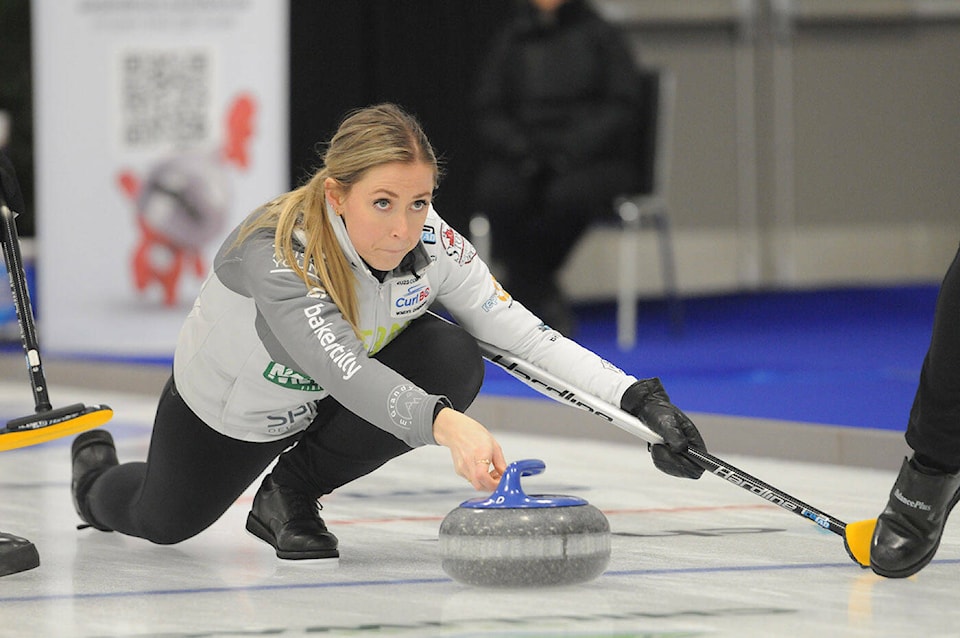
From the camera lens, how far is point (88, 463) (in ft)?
9.41

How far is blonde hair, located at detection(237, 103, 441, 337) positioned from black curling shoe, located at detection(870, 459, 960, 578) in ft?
2.55

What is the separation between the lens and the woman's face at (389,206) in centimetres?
221

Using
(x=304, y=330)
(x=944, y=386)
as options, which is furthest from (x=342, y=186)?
(x=944, y=386)

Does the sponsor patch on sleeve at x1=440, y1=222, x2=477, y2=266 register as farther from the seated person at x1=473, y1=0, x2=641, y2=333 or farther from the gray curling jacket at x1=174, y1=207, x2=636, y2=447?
the seated person at x1=473, y1=0, x2=641, y2=333

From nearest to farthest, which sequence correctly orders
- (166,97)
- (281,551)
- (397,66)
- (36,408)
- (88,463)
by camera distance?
1. (36,408)
2. (281,551)
3. (88,463)
4. (166,97)
5. (397,66)

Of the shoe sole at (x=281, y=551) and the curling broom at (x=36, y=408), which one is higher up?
the curling broom at (x=36, y=408)

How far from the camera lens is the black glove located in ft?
7.39

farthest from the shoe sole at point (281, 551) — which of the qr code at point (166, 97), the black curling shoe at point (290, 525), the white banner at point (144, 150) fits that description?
the qr code at point (166, 97)

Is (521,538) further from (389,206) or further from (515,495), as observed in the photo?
(389,206)

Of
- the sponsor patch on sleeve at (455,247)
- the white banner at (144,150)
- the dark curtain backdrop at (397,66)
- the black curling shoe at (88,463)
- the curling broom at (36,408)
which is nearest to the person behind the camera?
the curling broom at (36,408)

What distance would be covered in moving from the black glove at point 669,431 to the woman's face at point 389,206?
398 mm

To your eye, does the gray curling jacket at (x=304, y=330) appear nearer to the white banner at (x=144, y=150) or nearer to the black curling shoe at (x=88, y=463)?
the black curling shoe at (x=88, y=463)

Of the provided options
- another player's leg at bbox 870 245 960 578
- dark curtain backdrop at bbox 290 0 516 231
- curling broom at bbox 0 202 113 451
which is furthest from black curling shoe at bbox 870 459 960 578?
dark curtain backdrop at bbox 290 0 516 231

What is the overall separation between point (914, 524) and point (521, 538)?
56 cm
